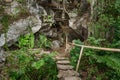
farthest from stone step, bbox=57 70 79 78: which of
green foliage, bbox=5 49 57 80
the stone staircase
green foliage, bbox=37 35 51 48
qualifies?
green foliage, bbox=37 35 51 48

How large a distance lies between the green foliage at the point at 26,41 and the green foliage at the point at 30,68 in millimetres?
2597

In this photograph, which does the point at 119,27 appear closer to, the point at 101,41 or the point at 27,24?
the point at 101,41

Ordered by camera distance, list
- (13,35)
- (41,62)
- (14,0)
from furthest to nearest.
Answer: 1. (14,0)
2. (13,35)
3. (41,62)

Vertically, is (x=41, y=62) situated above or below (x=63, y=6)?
below

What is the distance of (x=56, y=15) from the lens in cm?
1346

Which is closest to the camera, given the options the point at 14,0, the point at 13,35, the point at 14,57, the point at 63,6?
the point at 14,57

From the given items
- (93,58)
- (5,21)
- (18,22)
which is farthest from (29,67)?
(18,22)

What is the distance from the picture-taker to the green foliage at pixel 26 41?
9812 millimetres

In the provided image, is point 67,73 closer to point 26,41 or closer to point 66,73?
point 66,73

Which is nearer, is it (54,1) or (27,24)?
(27,24)

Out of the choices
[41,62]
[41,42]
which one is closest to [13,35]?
[41,42]

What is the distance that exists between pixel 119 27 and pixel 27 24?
479 cm

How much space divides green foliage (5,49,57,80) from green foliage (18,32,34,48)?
260 cm

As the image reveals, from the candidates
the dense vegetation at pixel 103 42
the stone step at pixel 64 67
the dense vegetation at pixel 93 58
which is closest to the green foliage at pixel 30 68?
the dense vegetation at pixel 93 58
